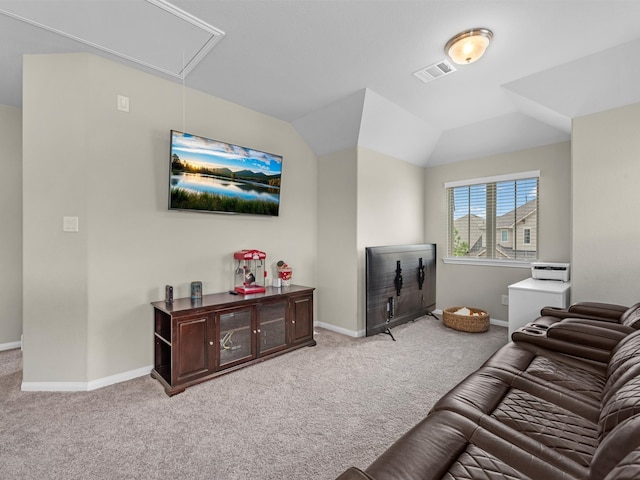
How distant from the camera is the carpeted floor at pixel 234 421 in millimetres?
1647

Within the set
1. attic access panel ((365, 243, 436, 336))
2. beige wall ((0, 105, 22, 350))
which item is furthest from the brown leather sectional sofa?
beige wall ((0, 105, 22, 350))

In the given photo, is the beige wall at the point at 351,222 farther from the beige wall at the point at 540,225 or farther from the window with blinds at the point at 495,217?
the window with blinds at the point at 495,217

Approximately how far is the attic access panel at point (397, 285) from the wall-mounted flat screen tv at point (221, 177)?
139cm

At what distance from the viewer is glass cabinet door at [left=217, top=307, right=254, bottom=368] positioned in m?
2.70

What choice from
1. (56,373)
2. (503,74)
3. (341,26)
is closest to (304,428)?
(56,373)

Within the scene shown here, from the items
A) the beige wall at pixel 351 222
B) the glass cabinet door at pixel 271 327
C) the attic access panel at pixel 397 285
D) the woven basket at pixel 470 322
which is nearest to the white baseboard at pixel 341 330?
the beige wall at pixel 351 222

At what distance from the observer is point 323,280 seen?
13.6ft

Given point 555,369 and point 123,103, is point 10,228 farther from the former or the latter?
point 555,369

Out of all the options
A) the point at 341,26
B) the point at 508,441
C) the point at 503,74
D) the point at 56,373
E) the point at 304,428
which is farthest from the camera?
the point at 503,74

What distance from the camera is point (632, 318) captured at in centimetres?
200

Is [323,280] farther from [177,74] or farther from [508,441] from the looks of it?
[508,441]

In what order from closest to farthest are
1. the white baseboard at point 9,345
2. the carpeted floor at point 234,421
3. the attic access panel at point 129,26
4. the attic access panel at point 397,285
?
1. the carpeted floor at point 234,421
2. the attic access panel at point 129,26
3. the white baseboard at point 9,345
4. the attic access panel at point 397,285

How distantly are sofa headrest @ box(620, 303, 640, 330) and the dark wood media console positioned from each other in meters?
2.57

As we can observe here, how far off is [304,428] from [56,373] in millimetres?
2088
